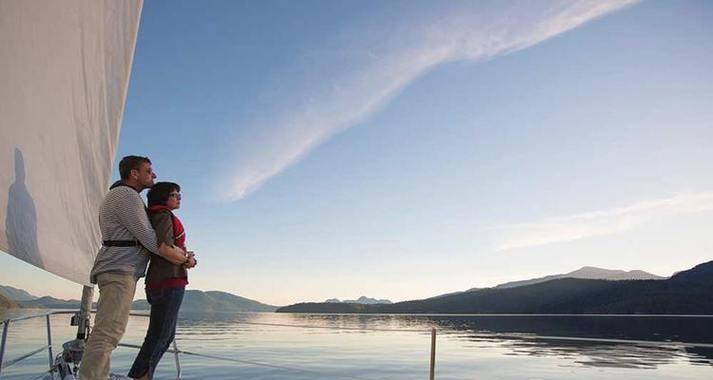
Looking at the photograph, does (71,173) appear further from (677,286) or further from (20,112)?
(677,286)

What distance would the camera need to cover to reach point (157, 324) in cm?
299

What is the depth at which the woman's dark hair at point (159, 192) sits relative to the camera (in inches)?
122

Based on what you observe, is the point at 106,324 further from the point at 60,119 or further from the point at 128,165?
the point at 60,119

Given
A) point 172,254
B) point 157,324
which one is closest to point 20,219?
point 172,254

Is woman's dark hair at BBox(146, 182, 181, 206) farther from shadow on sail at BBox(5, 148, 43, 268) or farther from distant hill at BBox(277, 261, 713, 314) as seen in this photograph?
distant hill at BBox(277, 261, 713, 314)

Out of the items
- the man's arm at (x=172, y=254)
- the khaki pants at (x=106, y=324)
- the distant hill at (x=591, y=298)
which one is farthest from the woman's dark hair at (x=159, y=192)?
the distant hill at (x=591, y=298)

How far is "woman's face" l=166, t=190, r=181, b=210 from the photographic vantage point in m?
3.10

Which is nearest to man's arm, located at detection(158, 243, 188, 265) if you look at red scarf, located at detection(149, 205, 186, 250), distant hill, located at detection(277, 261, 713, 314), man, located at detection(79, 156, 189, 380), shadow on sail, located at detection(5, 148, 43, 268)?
man, located at detection(79, 156, 189, 380)

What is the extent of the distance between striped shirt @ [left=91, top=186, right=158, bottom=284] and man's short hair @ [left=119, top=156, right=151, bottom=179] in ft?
0.36

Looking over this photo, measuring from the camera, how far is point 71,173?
2949 mm

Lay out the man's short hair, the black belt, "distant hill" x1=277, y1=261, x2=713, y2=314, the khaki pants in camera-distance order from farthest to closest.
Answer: "distant hill" x1=277, y1=261, x2=713, y2=314 < the man's short hair < the black belt < the khaki pants

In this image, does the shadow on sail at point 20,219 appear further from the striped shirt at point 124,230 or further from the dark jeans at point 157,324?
the dark jeans at point 157,324

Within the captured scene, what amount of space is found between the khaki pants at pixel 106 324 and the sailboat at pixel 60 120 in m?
0.47

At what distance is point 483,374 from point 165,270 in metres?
20.5
